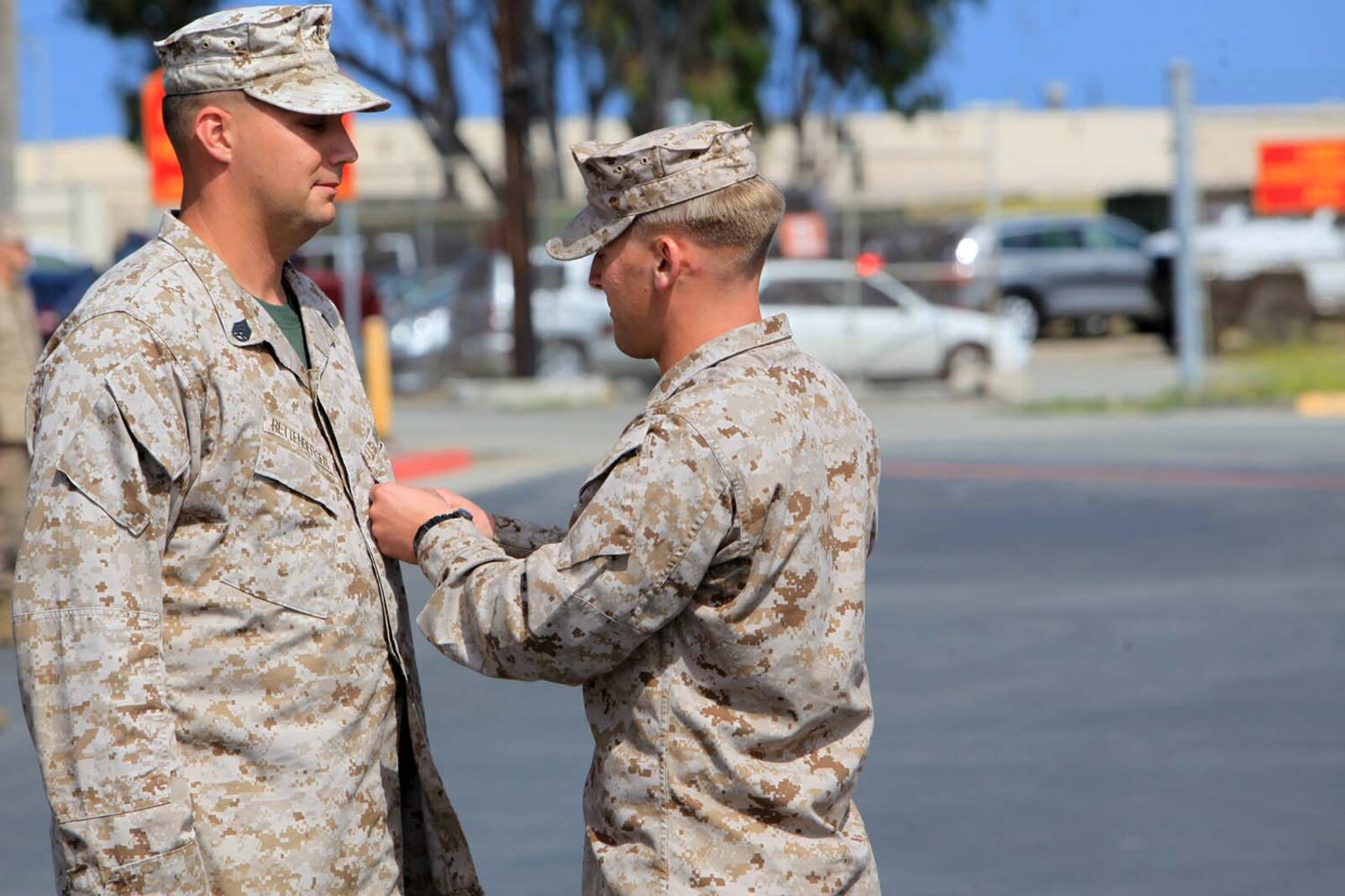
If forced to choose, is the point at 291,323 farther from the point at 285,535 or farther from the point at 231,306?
the point at 285,535

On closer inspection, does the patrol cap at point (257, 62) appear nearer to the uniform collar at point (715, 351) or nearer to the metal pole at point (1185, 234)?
the uniform collar at point (715, 351)

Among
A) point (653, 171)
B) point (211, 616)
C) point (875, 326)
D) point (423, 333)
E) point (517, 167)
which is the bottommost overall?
point (423, 333)

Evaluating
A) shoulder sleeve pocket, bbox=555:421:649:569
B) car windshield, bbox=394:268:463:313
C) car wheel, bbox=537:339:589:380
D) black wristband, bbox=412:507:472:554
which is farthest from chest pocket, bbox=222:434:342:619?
car windshield, bbox=394:268:463:313

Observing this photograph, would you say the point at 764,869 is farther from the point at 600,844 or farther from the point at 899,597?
Result: the point at 899,597

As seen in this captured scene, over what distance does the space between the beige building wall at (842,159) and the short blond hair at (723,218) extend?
26.5m

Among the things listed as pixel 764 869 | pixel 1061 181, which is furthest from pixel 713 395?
pixel 1061 181

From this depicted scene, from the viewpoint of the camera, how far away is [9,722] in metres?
7.63

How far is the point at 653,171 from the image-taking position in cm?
280

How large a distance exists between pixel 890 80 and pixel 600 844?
141ft

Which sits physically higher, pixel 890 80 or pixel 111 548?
pixel 111 548

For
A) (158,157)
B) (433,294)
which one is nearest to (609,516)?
(158,157)

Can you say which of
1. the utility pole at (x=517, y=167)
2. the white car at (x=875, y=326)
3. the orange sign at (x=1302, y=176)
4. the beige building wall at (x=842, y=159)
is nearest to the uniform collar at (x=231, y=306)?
the utility pole at (x=517, y=167)

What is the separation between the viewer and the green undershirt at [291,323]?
10.3 feet

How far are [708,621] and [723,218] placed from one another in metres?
0.60
